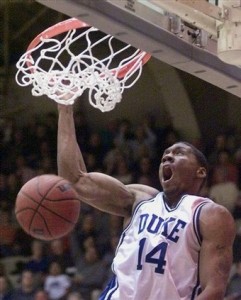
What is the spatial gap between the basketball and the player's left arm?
2.02 ft

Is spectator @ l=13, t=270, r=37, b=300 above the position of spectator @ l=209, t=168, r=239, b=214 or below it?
below

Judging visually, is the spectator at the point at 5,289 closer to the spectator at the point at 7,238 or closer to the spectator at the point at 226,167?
the spectator at the point at 7,238

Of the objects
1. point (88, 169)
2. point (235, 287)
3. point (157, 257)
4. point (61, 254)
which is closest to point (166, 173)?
point (157, 257)

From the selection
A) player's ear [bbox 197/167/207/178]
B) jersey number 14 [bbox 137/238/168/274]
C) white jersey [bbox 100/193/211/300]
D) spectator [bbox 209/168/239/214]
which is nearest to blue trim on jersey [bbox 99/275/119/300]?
white jersey [bbox 100/193/211/300]

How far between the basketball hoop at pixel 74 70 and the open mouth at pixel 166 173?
505 millimetres

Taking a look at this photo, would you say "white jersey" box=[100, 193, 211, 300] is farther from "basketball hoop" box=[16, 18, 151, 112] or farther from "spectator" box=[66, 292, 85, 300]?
"spectator" box=[66, 292, 85, 300]

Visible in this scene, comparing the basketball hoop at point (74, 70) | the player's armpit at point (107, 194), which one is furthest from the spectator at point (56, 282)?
the player's armpit at point (107, 194)

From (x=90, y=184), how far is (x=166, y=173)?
364mm

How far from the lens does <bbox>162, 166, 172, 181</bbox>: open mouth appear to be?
12.5 ft

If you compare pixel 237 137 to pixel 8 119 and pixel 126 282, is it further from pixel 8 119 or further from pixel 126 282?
pixel 126 282

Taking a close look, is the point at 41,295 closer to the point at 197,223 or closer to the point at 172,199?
the point at 172,199

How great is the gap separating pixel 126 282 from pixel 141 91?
239 inches

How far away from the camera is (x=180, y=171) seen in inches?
150

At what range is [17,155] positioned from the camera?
9500 millimetres
